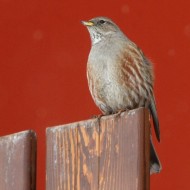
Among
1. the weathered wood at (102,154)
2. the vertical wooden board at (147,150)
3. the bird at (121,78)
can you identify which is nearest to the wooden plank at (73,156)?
the weathered wood at (102,154)

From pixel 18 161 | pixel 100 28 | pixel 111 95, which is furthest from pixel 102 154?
pixel 100 28

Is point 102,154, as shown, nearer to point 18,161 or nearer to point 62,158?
point 62,158

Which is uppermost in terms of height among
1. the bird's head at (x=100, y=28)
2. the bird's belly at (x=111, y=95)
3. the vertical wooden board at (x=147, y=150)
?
the bird's head at (x=100, y=28)

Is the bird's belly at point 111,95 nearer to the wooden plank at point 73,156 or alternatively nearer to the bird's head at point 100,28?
the bird's head at point 100,28

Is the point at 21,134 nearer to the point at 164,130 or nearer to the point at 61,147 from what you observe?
the point at 61,147

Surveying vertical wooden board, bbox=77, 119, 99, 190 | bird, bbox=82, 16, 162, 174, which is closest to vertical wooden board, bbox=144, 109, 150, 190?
vertical wooden board, bbox=77, 119, 99, 190

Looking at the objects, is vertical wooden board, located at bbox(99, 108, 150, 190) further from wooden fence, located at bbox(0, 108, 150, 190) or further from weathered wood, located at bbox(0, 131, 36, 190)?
weathered wood, located at bbox(0, 131, 36, 190)
